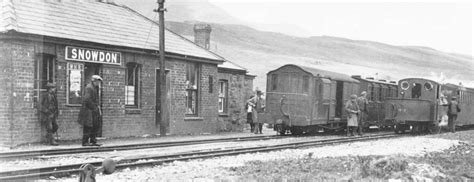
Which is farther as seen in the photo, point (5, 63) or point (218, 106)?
point (218, 106)

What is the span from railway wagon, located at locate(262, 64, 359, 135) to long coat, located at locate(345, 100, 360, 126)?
103 centimetres

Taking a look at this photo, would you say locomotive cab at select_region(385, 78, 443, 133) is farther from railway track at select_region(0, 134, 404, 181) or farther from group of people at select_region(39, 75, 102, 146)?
group of people at select_region(39, 75, 102, 146)

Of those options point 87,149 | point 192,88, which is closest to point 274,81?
point 192,88

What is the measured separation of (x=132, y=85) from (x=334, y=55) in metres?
76.1

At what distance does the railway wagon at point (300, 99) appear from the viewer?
68.3 ft

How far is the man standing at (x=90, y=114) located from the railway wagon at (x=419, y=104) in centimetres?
1414

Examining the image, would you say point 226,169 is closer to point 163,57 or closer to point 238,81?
point 163,57

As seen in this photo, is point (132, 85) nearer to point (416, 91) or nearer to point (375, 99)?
point (375, 99)

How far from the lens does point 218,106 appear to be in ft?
81.9

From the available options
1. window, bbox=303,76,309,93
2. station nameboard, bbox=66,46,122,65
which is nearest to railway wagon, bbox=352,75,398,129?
window, bbox=303,76,309,93

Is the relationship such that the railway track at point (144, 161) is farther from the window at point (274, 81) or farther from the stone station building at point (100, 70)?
the stone station building at point (100, 70)

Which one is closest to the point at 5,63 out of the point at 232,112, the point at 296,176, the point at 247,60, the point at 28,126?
the point at 28,126

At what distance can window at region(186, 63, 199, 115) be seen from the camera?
897 inches

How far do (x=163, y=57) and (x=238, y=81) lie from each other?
8669mm
